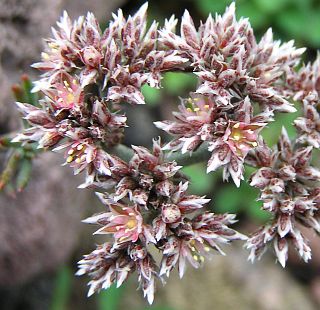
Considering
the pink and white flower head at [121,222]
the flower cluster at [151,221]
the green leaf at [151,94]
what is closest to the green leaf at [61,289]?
the green leaf at [151,94]

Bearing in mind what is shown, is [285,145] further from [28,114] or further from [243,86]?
[28,114]

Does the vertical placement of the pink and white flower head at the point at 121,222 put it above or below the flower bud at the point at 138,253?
above

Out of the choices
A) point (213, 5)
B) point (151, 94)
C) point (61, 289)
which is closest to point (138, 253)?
point (61, 289)

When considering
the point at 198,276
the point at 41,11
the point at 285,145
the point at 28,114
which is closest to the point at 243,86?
the point at 285,145

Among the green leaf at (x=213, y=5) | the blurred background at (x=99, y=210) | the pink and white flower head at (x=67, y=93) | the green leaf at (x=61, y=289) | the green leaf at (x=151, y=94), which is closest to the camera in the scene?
the pink and white flower head at (x=67, y=93)

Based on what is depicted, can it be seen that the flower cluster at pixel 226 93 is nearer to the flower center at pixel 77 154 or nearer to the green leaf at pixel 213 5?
the flower center at pixel 77 154

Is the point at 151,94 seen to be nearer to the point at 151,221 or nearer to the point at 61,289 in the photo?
the point at 61,289

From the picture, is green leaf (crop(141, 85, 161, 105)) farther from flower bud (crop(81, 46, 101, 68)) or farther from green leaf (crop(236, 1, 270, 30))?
flower bud (crop(81, 46, 101, 68))

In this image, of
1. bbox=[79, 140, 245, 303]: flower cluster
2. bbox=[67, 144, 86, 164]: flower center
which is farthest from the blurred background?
bbox=[79, 140, 245, 303]: flower cluster
